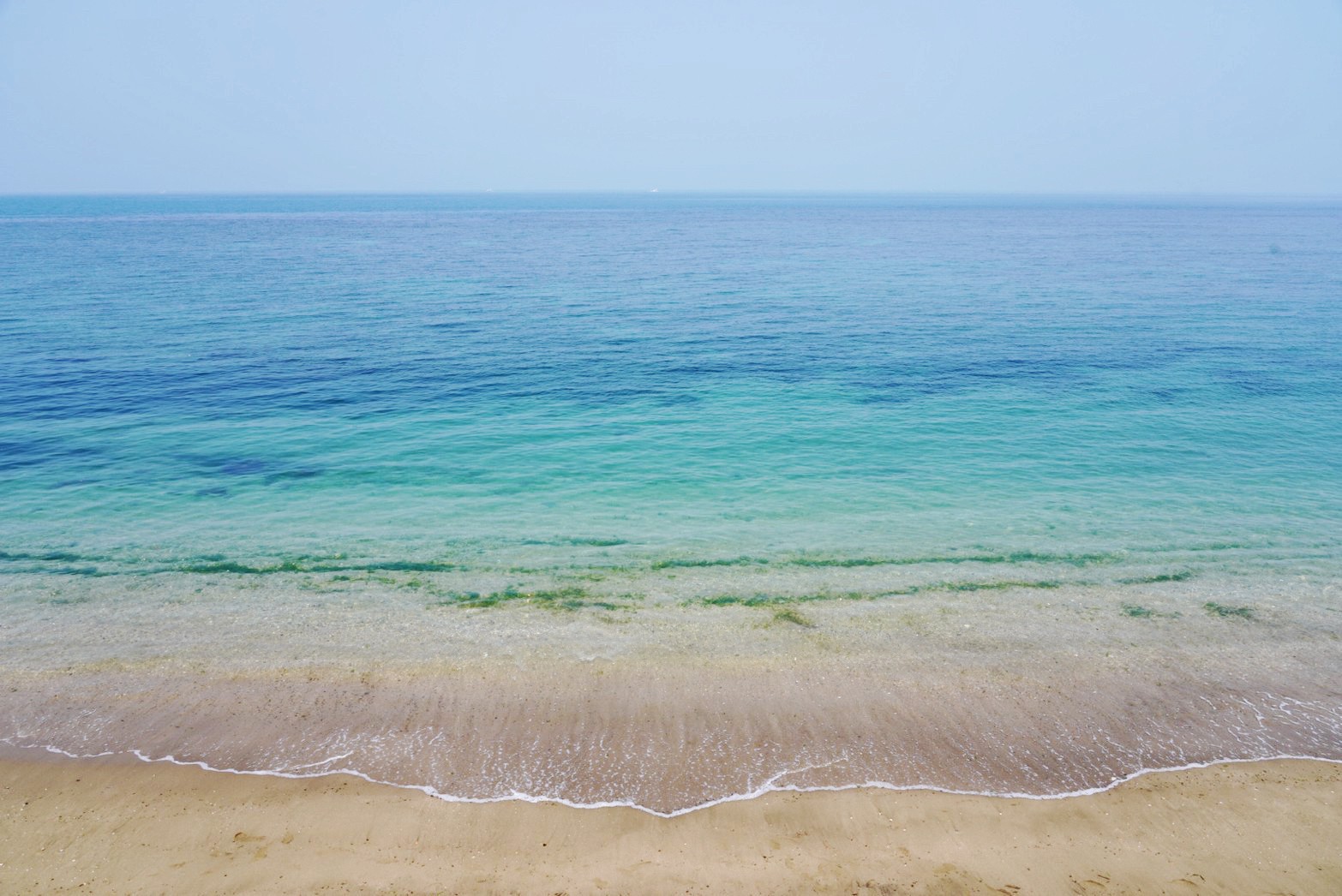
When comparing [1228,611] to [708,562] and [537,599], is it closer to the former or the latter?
[708,562]

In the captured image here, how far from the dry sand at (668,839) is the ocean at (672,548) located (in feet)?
1.88

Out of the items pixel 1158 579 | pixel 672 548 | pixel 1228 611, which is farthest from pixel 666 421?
pixel 1228 611

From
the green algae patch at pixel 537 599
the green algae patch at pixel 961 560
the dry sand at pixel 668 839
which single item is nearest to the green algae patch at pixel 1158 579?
the green algae patch at pixel 961 560

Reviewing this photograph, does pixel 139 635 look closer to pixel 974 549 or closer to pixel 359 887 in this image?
pixel 359 887

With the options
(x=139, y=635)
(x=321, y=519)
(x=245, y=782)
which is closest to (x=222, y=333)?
(x=321, y=519)

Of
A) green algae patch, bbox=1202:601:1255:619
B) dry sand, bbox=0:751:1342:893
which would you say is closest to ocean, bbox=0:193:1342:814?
green algae patch, bbox=1202:601:1255:619

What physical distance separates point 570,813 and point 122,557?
610 inches

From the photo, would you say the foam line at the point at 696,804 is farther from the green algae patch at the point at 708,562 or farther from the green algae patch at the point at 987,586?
the green algae patch at the point at 708,562

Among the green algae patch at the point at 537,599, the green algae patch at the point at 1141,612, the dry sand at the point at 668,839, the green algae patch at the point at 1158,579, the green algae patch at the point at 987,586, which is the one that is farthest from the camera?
the green algae patch at the point at 1158,579

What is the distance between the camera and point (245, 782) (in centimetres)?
1214

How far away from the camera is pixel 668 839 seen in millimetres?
11047

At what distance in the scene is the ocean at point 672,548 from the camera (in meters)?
13.3

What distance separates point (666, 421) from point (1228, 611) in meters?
19.1

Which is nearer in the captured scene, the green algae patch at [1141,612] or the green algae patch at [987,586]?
the green algae patch at [1141,612]
